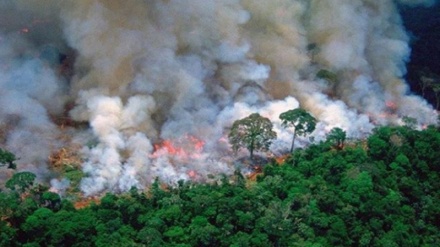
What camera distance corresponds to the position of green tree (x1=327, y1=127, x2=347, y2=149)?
177ft

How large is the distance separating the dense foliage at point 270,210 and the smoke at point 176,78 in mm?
4076

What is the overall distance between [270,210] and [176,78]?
17.0 m

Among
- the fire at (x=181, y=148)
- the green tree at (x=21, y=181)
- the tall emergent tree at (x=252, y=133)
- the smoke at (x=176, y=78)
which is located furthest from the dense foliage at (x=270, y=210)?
the fire at (x=181, y=148)

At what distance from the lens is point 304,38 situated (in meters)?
67.1

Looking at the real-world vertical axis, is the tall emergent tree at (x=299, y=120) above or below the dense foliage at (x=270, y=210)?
above

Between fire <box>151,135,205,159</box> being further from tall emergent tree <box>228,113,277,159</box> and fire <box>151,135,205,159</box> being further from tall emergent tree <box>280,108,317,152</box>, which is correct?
tall emergent tree <box>280,108,317,152</box>

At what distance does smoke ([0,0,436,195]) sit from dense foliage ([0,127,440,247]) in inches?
160

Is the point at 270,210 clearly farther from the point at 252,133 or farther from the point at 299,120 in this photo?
the point at 299,120

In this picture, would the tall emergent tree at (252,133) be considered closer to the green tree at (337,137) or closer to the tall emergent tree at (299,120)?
the tall emergent tree at (299,120)

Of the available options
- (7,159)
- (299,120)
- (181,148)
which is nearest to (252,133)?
(299,120)

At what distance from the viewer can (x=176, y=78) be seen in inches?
2194

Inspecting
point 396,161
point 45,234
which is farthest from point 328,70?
point 45,234

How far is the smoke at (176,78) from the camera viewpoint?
166ft

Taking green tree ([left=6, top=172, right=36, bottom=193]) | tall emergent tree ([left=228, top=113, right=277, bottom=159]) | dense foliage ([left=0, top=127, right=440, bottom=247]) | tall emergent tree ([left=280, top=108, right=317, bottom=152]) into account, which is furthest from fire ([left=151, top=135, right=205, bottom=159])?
green tree ([left=6, top=172, right=36, bottom=193])
